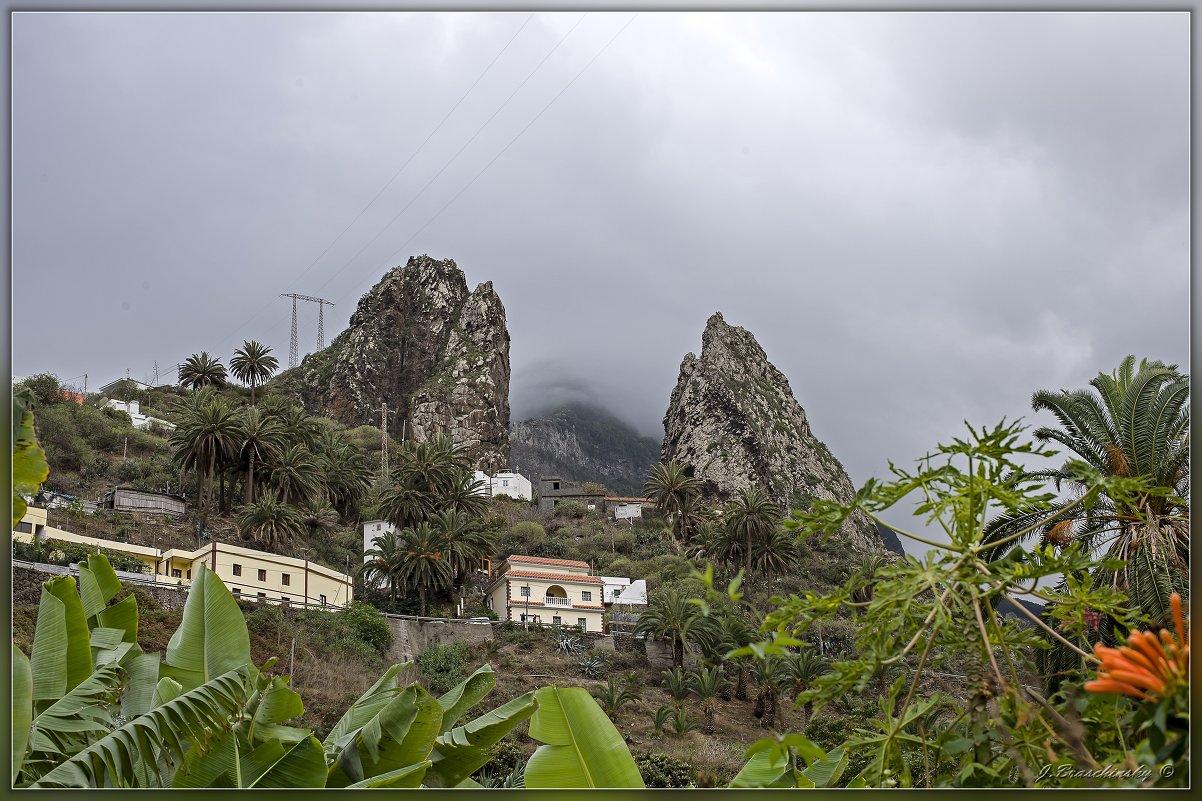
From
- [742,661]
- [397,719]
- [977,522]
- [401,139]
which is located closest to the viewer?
[977,522]

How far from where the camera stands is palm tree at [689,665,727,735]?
952 inches

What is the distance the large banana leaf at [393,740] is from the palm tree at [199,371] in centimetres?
4117

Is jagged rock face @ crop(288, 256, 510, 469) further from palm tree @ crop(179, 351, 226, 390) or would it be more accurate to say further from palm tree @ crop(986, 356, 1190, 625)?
palm tree @ crop(986, 356, 1190, 625)

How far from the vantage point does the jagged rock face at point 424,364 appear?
5788 centimetres

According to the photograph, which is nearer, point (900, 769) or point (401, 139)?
point (900, 769)

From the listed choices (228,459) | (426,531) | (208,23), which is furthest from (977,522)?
(228,459)

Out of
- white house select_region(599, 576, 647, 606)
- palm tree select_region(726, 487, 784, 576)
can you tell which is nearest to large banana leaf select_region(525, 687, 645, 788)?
palm tree select_region(726, 487, 784, 576)

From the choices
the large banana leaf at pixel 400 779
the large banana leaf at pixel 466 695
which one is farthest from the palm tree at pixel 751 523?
the large banana leaf at pixel 400 779

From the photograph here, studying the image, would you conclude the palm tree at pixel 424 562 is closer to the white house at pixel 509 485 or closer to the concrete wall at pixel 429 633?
the concrete wall at pixel 429 633

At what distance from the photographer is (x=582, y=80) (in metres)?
14.5

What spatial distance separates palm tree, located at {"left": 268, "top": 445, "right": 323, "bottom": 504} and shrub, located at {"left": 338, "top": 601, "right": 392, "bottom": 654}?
6499mm

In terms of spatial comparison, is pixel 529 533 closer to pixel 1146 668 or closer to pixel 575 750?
pixel 575 750

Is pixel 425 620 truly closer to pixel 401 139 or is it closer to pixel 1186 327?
pixel 401 139

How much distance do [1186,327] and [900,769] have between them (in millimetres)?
1984
